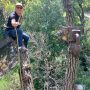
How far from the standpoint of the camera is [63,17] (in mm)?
13742

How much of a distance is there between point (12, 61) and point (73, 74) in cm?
1050

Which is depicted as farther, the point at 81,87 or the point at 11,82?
the point at 81,87

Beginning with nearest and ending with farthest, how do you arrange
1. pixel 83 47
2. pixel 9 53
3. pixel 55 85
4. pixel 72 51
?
pixel 72 51, pixel 55 85, pixel 83 47, pixel 9 53

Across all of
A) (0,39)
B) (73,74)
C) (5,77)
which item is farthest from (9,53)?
(73,74)

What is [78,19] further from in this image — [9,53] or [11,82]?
[11,82]

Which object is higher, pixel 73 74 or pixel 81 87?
pixel 73 74

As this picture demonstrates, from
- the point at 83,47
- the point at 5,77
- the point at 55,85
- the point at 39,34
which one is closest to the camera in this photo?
the point at 55,85

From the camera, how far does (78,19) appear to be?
603 inches

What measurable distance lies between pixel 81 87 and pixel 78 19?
10.6ft

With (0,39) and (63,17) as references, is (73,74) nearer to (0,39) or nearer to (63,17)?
(63,17)

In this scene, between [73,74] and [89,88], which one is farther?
[89,88]

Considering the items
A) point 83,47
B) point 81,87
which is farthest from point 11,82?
point 83,47

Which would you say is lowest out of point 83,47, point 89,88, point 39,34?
point 89,88

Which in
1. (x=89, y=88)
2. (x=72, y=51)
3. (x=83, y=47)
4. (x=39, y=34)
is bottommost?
(x=89, y=88)
